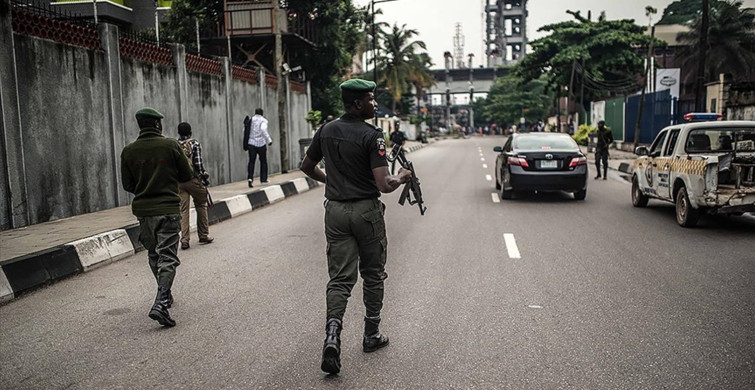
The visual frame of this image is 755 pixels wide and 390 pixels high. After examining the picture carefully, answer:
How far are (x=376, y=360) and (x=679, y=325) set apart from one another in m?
2.42

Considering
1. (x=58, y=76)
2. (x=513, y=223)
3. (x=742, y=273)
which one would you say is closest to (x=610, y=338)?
(x=742, y=273)

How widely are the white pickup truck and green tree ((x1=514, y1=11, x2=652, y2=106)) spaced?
4026 centimetres

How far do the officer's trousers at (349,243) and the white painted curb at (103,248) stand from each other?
15.1ft

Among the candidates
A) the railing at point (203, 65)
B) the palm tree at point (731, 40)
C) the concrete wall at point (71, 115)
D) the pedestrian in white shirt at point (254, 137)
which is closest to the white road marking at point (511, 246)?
the concrete wall at point (71, 115)

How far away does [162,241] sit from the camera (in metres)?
5.79

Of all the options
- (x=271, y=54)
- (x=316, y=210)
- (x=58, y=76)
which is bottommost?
(x=316, y=210)

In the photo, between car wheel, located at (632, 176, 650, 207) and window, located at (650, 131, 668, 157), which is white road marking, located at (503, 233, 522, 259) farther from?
car wheel, located at (632, 176, 650, 207)

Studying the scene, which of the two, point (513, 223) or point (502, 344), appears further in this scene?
point (513, 223)

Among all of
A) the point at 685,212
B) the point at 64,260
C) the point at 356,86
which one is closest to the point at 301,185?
the point at 685,212

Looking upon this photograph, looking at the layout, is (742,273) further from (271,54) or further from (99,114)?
(271,54)

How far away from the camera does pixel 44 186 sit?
10578 mm

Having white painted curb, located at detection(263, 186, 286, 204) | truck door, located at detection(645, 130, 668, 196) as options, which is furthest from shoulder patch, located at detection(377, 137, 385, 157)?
white painted curb, located at detection(263, 186, 286, 204)

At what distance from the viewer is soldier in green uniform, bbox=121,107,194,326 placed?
18.7 feet

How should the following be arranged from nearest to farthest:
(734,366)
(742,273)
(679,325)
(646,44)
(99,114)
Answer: (734,366)
(679,325)
(742,273)
(99,114)
(646,44)
